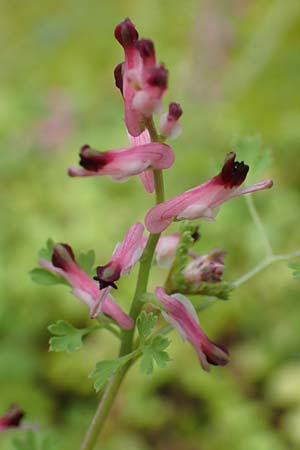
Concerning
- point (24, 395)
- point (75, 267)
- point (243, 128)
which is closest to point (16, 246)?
point (24, 395)

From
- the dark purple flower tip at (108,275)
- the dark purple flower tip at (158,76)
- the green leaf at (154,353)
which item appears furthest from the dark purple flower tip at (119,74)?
the green leaf at (154,353)

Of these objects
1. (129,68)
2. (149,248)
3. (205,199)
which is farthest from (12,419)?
(129,68)

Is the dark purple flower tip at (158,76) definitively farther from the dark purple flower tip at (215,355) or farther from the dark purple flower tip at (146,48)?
the dark purple flower tip at (215,355)

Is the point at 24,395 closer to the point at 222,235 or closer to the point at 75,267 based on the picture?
the point at 222,235

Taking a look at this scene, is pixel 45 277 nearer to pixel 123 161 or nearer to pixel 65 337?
pixel 65 337

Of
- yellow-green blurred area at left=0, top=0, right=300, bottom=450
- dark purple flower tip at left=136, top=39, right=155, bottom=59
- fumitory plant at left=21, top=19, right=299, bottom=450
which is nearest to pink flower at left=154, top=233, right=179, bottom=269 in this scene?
fumitory plant at left=21, top=19, right=299, bottom=450
